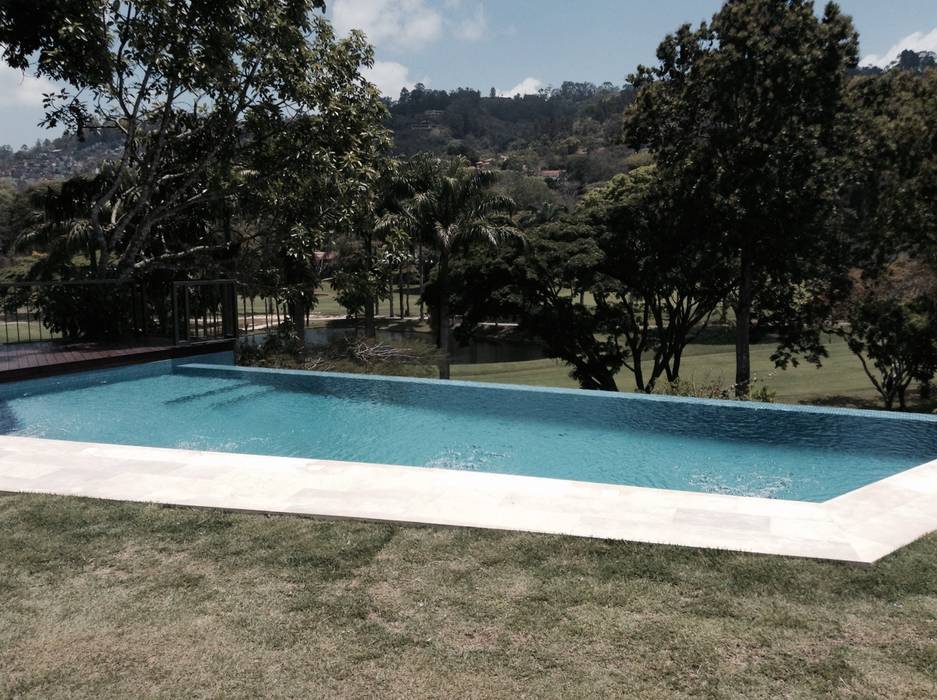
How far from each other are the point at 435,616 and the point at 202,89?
1407 centimetres

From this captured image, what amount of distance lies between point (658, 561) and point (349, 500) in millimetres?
2298

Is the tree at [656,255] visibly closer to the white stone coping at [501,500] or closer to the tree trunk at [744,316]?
the tree trunk at [744,316]

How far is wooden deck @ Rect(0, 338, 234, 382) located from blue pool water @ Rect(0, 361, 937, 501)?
214 mm

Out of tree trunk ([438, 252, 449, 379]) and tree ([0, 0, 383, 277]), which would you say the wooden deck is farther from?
tree trunk ([438, 252, 449, 379])

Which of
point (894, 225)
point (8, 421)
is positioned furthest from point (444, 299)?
point (8, 421)

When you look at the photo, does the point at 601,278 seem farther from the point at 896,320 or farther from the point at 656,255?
the point at 896,320

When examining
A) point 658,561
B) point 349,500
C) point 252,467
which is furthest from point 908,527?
point 252,467

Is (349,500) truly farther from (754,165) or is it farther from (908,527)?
(754,165)

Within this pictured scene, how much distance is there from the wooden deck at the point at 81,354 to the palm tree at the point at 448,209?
42.6ft

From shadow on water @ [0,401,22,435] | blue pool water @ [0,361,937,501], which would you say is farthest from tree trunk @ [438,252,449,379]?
shadow on water @ [0,401,22,435]

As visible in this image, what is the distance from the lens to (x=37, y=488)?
5914 millimetres

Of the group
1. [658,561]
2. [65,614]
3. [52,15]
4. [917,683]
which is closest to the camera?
[917,683]

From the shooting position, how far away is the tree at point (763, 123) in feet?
61.3

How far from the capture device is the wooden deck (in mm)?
10898
